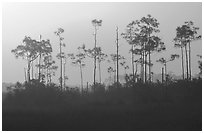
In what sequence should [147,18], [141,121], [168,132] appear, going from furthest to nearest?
[147,18], [141,121], [168,132]

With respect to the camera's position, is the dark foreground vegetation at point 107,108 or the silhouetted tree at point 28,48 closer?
the dark foreground vegetation at point 107,108

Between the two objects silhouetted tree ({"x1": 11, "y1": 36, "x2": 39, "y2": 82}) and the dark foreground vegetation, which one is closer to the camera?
the dark foreground vegetation

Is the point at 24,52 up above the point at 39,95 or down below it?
above

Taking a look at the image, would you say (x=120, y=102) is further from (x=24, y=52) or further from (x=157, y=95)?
(x=24, y=52)

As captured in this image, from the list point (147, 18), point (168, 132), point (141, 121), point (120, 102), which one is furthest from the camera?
point (147, 18)

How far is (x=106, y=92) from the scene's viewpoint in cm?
2509

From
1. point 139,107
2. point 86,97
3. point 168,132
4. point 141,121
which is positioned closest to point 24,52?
point 86,97

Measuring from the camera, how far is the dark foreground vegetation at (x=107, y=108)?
50.3 ft

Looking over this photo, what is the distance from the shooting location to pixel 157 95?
23.2 m

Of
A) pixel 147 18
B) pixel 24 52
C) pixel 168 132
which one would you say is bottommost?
pixel 168 132

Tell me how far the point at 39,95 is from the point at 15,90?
2226mm

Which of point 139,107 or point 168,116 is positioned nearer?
point 168,116

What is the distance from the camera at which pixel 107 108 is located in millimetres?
20047

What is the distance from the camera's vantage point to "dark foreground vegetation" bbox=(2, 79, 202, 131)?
50.3ft
